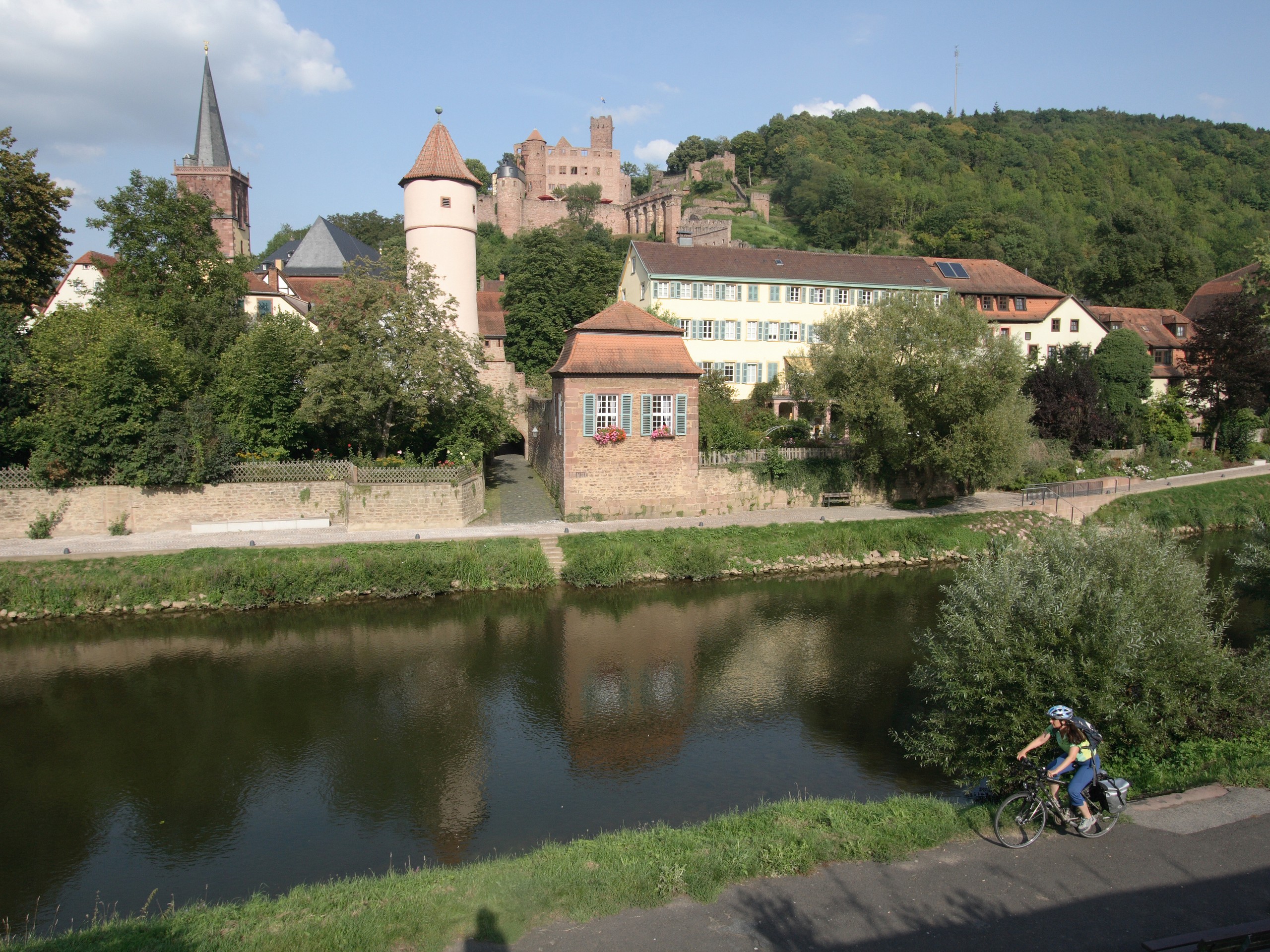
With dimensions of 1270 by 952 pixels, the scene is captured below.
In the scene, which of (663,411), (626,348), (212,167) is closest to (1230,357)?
(663,411)

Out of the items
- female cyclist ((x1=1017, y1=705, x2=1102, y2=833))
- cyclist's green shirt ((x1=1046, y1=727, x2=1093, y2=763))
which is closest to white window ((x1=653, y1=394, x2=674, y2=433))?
female cyclist ((x1=1017, y1=705, x2=1102, y2=833))

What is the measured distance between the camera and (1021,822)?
308 inches

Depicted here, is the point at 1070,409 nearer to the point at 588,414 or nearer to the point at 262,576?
the point at 588,414

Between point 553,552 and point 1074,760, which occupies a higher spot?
point 553,552

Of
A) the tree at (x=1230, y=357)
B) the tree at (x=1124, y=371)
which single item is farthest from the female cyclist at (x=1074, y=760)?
the tree at (x=1230, y=357)

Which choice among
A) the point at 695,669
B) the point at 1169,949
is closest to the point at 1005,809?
the point at 1169,949

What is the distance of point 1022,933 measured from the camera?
638 centimetres

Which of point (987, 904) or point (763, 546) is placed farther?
point (763, 546)

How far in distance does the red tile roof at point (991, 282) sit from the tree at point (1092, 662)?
32120 millimetres

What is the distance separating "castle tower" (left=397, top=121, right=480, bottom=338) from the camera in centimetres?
3042

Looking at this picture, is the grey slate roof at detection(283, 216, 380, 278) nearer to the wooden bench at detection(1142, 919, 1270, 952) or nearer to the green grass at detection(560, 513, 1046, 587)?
the green grass at detection(560, 513, 1046, 587)

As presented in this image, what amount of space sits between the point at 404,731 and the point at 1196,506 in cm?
2950

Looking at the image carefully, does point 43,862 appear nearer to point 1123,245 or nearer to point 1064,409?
point 1064,409

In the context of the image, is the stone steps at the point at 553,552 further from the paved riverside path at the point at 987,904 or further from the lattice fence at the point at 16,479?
the paved riverside path at the point at 987,904
